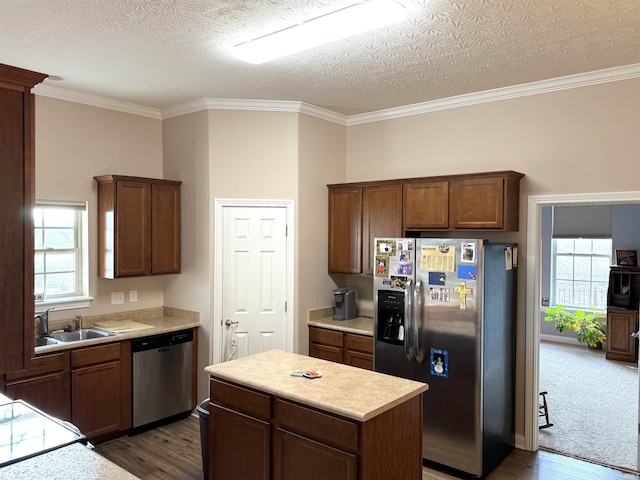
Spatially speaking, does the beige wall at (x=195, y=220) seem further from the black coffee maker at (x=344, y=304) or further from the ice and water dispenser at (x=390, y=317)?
the ice and water dispenser at (x=390, y=317)

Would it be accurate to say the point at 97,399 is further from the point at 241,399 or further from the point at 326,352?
the point at 326,352

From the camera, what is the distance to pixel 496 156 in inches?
164

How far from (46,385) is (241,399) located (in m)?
1.76

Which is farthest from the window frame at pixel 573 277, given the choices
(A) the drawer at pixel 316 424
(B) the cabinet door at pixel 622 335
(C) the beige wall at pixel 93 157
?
(A) the drawer at pixel 316 424

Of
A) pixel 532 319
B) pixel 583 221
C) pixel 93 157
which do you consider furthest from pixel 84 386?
pixel 583 221

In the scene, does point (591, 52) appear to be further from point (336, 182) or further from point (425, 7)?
point (336, 182)

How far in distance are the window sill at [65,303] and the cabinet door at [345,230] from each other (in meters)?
2.29

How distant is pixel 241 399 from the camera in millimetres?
2822

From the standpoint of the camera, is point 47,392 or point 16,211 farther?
point 47,392

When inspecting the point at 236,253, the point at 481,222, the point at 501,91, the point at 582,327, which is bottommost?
the point at 582,327

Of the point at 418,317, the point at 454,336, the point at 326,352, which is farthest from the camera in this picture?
the point at 326,352

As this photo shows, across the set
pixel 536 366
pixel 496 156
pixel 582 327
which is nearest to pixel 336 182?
pixel 496 156

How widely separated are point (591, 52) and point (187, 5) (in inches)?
101

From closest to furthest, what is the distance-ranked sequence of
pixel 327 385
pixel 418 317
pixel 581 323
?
pixel 327 385, pixel 418 317, pixel 581 323
